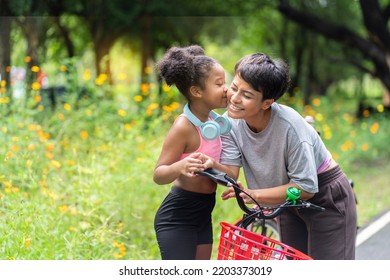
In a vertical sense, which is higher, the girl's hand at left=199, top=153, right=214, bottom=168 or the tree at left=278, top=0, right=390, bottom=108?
the tree at left=278, top=0, right=390, bottom=108


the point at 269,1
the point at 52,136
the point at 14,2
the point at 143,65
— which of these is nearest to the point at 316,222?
the point at 52,136

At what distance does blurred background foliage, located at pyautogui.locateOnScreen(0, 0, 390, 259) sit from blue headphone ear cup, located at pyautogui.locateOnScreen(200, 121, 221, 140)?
1.42 metres

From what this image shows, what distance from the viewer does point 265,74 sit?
2.90 metres

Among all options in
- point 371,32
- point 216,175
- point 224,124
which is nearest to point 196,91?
point 224,124

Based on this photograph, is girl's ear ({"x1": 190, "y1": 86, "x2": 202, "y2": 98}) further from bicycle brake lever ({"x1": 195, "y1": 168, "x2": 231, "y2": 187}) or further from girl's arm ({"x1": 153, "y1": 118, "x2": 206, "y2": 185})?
bicycle brake lever ({"x1": 195, "y1": 168, "x2": 231, "y2": 187})

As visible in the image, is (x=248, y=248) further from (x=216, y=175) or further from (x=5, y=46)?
(x=5, y=46)

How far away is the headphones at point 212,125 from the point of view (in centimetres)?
292

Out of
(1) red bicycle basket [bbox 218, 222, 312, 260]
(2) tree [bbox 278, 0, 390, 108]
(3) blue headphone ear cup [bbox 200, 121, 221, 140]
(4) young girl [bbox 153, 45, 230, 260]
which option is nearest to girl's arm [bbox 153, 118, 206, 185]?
(4) young girl [bbox 153, 45, 230, 260]

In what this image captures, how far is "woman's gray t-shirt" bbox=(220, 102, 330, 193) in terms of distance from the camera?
118 inches

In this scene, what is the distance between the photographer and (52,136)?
6.74 metres

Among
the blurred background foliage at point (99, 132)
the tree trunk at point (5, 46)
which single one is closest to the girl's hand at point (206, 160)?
the blurred background foliage at point (99, 132)

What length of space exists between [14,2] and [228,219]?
4.64 meters

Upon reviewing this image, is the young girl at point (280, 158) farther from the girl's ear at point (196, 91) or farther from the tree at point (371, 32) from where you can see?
the tree at point (371, 32)

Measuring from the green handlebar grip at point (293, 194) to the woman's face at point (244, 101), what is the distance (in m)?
0.40
